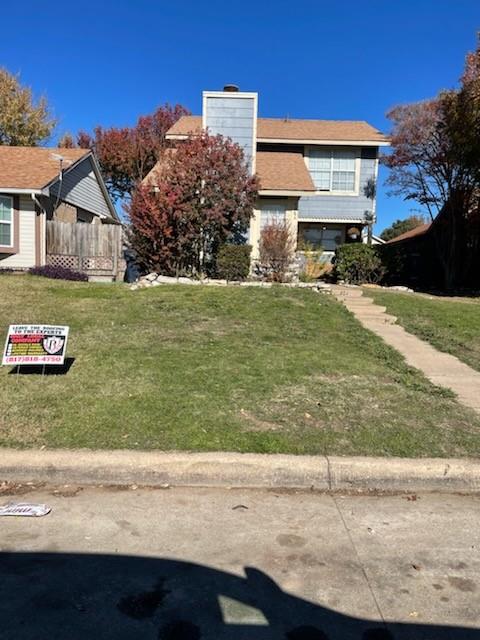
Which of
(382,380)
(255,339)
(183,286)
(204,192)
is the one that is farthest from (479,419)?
(204,192)

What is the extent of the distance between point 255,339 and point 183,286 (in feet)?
18.0

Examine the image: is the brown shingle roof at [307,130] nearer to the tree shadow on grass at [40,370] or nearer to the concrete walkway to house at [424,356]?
the concrete walkway to house at [424,356]

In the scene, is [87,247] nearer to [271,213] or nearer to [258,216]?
[258,216]

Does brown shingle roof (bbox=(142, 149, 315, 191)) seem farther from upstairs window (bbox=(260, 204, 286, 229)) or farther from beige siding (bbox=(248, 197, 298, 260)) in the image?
upstairs window (bbox=(260, 204, 286, 229))

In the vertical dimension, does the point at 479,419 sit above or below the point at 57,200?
below

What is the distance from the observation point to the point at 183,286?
13.4 metres

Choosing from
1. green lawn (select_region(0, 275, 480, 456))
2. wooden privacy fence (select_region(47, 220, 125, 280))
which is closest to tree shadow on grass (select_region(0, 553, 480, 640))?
green lawn (select_region(0, 275, 480, 456))

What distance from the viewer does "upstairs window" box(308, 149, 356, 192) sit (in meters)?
22.9

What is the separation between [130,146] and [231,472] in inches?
1443

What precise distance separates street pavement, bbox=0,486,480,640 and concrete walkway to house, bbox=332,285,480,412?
268cm

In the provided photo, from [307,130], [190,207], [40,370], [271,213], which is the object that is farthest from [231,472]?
[307,130]

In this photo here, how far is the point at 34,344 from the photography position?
588 centimetres

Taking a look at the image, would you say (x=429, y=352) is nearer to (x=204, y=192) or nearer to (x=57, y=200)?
(x=204, y=192)

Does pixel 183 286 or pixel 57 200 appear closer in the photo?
pixel 183 286
